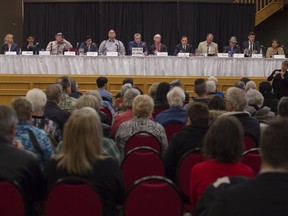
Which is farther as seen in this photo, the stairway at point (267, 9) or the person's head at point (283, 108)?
the stairway at point (267, 9)

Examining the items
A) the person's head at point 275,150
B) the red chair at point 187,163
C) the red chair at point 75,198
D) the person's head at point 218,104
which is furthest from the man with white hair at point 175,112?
the person's head at point 275,150

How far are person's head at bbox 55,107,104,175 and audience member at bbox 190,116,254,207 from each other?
1.88 ft

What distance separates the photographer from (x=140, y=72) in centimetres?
1074

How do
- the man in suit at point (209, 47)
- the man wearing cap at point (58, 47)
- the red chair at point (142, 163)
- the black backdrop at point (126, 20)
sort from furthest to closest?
the black backdrop at point (126, 20)
the man in suit at point (209, 47)
the man wearing cap at point (58, 47)
the red chair at point (142, 163)

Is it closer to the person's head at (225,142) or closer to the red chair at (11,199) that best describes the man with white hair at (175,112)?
the person's head at (225,142)

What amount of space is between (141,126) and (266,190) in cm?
284

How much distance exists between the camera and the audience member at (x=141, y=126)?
4.56 metres

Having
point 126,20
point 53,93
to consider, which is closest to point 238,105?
point 53,93

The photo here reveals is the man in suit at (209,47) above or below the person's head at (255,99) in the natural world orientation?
above

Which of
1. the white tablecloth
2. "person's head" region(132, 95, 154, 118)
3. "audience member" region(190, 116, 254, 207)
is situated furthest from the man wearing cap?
"audience member" region(190, 116, 254, 207)

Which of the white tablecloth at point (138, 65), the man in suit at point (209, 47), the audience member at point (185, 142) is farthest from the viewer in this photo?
the man in suit at point (209, 47)

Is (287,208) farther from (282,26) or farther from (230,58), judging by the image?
(282,26)

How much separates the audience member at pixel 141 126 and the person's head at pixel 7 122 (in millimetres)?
1537

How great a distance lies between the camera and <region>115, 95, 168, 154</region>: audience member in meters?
4.56
